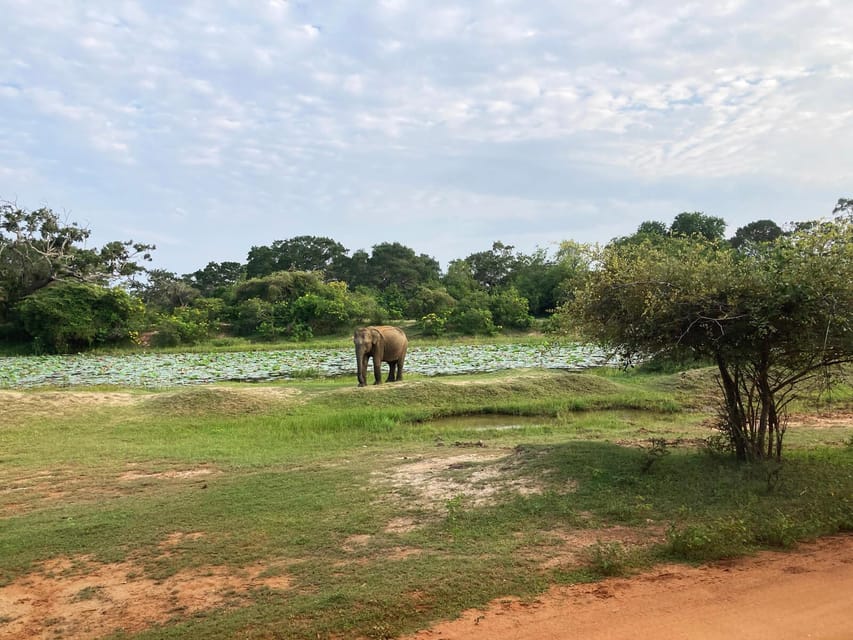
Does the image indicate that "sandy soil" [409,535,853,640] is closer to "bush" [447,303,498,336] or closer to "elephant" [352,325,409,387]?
"elephant" [352,325,409,387]

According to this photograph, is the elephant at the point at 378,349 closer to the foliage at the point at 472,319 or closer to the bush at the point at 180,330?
the foliage at the point at 472,319

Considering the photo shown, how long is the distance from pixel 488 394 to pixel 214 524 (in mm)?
10692

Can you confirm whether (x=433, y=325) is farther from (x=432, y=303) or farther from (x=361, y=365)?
(x=361, y=365)

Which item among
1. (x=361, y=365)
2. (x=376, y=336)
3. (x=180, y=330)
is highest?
(x=180, y=330)

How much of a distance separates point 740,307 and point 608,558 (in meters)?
3.40

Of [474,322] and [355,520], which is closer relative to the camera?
[355,520]

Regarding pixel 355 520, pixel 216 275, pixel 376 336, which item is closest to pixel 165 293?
pixel 216 275

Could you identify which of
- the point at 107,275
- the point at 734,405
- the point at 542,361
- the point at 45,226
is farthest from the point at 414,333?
the point at 734,405

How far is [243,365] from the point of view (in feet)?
89.8

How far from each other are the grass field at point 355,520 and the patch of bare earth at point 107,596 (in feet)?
0.06

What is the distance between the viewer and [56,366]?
2708 centimetres

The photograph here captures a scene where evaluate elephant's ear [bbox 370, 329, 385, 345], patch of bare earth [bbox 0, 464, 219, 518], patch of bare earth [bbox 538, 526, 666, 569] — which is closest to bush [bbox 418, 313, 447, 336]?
elephant's ear [bbox 370, 329, 385, 345]

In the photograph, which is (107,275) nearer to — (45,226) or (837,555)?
(45,226)

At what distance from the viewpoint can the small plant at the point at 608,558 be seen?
16.2 ft
